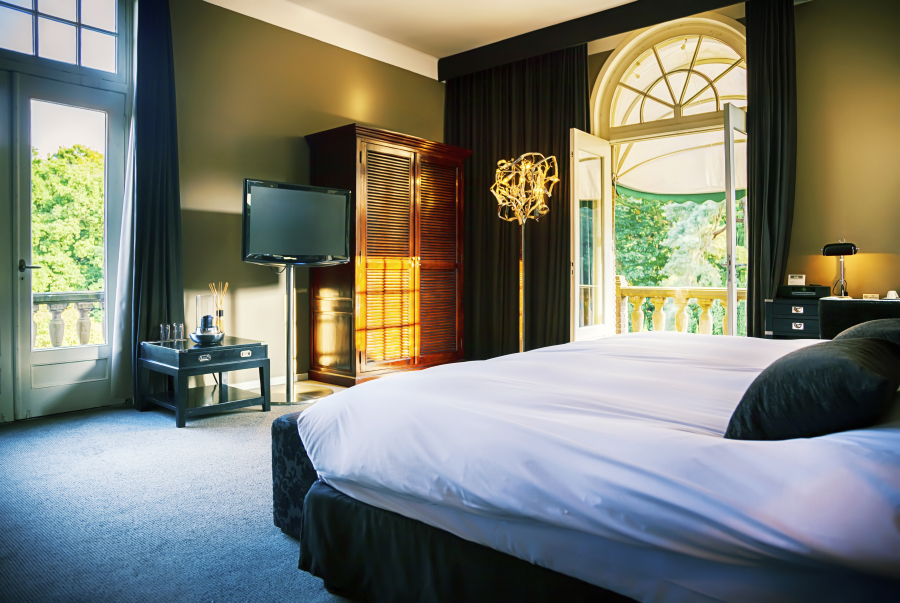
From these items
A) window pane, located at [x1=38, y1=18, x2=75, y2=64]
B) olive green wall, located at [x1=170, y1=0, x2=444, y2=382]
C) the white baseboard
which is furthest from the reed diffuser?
window pane, located at [x1=38, y1=18, x2=75, y2=64]

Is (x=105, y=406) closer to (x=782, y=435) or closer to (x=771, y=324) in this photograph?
(x=782, y=435)

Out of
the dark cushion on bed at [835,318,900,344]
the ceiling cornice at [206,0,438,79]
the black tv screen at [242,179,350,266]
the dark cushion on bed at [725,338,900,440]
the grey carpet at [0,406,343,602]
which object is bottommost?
the grey carpet at [0,406,343,602]

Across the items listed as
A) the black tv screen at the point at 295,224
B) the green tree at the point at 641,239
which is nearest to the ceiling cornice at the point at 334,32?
the black tv screen at the point at 295,224

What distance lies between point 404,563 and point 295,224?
315cm

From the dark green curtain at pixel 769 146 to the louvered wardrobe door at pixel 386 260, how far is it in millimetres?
2685

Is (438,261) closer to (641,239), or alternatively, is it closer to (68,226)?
(68,226)

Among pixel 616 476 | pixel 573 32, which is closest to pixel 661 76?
pixel 573 32

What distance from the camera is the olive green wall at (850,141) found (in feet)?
13.1

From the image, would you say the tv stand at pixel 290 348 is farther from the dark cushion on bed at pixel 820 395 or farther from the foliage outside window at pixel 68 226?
the dark cushion on bed at pixel 820 395

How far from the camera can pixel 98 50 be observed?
3869 millimetres

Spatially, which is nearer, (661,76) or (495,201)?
(661,76)

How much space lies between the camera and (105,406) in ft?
12.8

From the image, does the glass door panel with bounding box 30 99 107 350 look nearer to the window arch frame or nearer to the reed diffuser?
the reed diffuser

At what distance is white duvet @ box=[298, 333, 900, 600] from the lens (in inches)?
36.5
